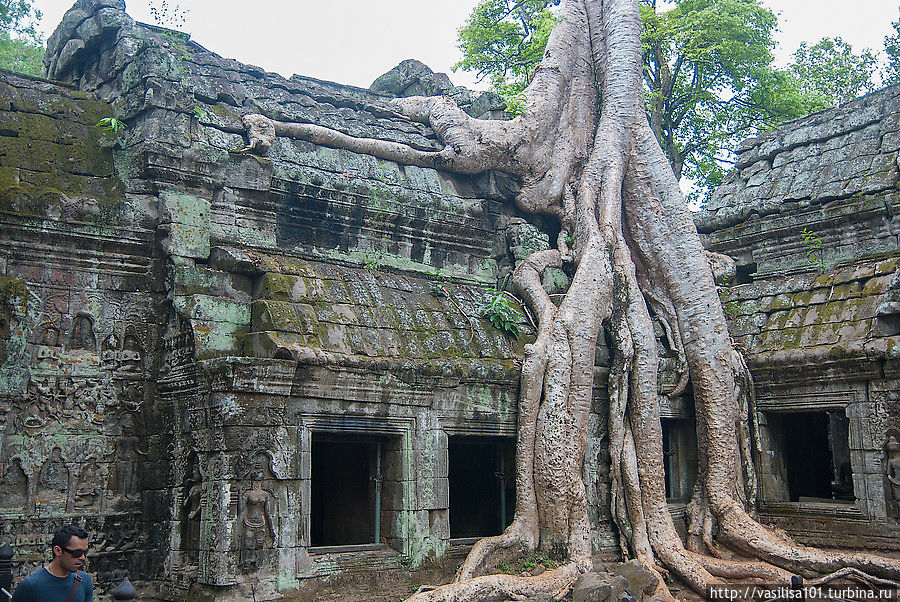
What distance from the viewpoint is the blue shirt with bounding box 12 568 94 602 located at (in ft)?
13.2

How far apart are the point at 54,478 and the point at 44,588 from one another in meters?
3.27

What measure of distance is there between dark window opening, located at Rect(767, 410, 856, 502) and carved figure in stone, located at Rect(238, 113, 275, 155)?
654cm

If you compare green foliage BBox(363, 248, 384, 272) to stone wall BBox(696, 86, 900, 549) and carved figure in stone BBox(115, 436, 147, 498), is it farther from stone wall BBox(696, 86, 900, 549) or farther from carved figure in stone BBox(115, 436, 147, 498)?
stone wall BBox(696, 86, 900, 549)

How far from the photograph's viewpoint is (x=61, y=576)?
4.16m

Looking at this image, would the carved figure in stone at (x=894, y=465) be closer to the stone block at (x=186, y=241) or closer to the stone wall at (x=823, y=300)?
the stone wall at (x=823, y=300)

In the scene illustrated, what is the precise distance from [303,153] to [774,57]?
13.0 meters

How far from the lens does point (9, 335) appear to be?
7055mm

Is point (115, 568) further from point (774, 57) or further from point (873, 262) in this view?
point (774, 57)

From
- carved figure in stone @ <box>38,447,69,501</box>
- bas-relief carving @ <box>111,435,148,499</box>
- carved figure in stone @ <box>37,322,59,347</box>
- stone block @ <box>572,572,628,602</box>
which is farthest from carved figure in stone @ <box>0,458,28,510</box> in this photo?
stone block @ <box>572,572,628,602</box>

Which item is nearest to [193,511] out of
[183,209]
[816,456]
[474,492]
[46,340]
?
[46,340]

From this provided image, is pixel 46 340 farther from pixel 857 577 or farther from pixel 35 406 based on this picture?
pixel 857 577

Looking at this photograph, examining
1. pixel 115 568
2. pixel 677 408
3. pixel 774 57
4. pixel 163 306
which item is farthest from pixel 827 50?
pixel 115 568

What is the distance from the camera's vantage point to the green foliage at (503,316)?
9180 mm

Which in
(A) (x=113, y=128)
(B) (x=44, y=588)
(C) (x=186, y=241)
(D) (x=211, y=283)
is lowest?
(B) (x=44, y=588)
